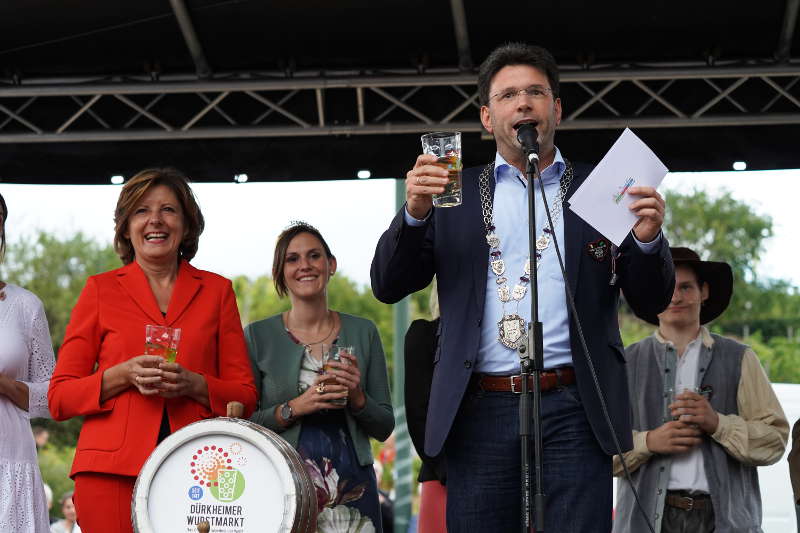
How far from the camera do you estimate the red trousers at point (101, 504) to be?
140 inches

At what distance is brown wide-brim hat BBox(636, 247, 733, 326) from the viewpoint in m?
5.09

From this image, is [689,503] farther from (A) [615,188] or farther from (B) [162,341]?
(B) [162,341]

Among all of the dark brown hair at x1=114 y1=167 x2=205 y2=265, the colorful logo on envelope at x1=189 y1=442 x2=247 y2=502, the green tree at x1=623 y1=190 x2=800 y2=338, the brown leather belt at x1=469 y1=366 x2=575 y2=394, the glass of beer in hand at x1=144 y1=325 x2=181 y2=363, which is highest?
the green tree at x1=623 y1=190 x2=800 y2=338

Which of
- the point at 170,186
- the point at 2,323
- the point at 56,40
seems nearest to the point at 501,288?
the point at 170,186

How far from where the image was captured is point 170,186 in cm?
401

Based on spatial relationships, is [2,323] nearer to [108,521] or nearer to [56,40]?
[108,521]

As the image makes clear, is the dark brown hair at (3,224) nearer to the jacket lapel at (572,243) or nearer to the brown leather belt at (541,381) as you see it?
the brown leather belt at (541,381)

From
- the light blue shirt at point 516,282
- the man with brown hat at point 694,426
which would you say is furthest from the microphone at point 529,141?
the man with brown hat at point 694,426

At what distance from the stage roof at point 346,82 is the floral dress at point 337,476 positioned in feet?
5.81

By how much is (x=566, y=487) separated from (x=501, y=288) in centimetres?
63

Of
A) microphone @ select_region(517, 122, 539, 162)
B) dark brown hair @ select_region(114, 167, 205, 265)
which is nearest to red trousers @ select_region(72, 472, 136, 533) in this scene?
dark brown hair @ select_region(114, 167, 205, 265)

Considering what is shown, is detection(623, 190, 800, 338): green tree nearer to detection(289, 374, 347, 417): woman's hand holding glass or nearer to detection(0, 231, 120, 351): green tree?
detection(0, 231, 120, 351): green tree

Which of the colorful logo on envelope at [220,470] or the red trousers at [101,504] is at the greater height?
the colorful logo on envelope at [220,470]

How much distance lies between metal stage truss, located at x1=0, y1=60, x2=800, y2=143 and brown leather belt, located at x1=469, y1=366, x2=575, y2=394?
263 cm
